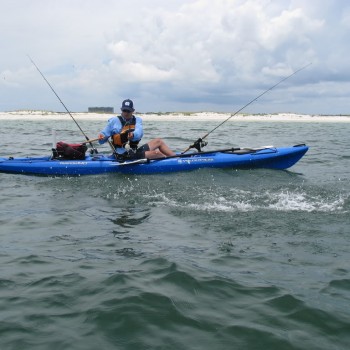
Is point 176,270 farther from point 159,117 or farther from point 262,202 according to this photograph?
point 159,117

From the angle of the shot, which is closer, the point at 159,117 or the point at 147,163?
the point at 147,163

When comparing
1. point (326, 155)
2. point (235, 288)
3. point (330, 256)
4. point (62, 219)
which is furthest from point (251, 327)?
point (326, 155)

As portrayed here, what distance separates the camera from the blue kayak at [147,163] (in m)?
10.2

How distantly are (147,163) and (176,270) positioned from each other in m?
6.25

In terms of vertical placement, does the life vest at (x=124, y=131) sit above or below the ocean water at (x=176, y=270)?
above

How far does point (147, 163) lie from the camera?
403 inches

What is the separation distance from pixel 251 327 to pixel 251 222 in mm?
2686

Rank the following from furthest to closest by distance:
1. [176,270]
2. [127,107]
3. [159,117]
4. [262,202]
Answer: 1. [159,117]
2. [127,107]
3. [262,202]
4. [176,270]

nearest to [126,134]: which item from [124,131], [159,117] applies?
[124,131]

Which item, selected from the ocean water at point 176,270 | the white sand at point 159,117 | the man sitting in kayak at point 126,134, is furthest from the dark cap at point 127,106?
the white sand at point 159,117

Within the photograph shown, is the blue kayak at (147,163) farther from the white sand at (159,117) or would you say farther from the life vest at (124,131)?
the white sand at (159,117)

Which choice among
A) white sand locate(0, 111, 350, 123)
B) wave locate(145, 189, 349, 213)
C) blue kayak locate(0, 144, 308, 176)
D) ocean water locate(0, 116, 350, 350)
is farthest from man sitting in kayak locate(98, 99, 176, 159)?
white sand locate(0, 111, 350, 123)

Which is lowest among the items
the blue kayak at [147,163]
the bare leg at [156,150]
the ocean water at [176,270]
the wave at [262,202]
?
the ocean water at [176,270]

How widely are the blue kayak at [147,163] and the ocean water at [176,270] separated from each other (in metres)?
2.36
